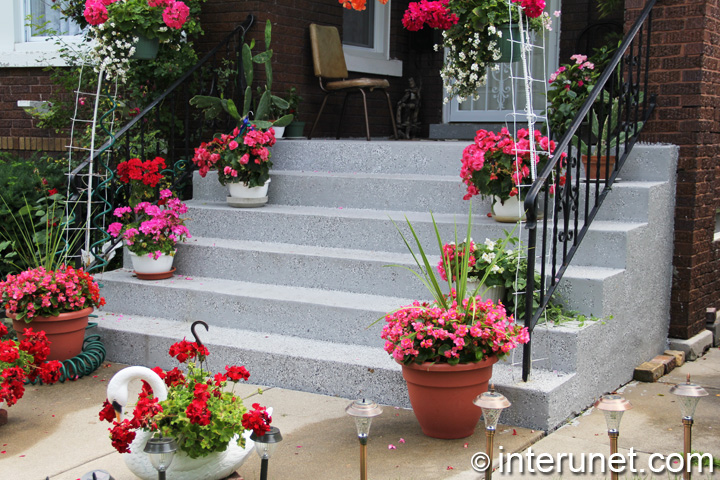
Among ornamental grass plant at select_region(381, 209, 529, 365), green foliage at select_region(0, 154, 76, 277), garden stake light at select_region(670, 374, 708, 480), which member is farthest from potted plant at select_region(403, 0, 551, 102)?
garden stake light at select_region(670, 374, 708, 480)

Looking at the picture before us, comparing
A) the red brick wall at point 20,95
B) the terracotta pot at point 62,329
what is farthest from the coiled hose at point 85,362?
the red brick wall at point 20,95

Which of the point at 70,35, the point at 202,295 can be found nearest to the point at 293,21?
the point at 70,35

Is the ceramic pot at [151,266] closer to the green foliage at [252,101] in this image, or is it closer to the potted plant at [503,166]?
the green foliage at [252,101]

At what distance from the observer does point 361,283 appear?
172 inches

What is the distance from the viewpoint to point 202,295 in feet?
14.8

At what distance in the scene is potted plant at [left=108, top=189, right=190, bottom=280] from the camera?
472 cm

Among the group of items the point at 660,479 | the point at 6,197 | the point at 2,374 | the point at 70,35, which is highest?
the point at 70,35

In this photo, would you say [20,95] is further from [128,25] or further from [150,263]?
[150,263]

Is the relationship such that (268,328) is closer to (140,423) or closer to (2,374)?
(2,374)

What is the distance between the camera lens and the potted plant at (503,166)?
4.07 m

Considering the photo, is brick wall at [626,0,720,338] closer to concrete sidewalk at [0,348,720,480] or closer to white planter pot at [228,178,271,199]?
concrete sidewalk at [0,348,720,480]

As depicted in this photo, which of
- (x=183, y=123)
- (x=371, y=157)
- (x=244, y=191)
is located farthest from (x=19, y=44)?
(x=371, y=157)

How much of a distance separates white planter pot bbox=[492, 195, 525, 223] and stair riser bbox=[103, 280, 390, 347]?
2.89 feet

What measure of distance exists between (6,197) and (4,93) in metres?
2.09
